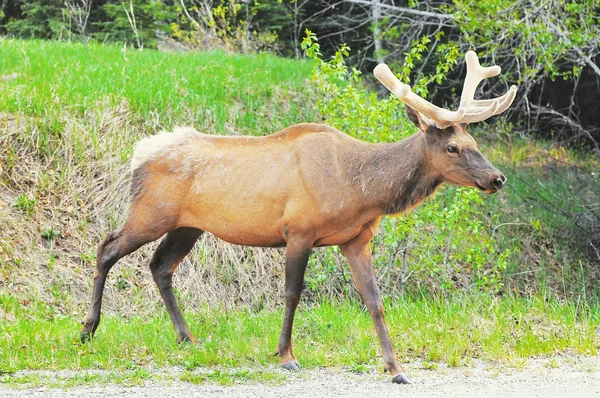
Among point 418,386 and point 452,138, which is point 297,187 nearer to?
point 452,138

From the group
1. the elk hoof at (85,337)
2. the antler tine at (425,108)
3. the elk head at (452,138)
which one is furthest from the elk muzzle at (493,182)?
the elk hoof at (85,337)

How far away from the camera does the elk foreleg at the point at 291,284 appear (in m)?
7.19

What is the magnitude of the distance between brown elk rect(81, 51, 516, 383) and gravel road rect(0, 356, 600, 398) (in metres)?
0.26

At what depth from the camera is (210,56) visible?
1557 centimetres

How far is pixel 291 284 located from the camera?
23.8 feet

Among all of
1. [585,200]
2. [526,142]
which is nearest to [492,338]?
[585,200]

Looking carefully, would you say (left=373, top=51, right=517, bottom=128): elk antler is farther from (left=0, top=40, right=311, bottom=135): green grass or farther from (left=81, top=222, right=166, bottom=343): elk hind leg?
(left=0, top=40, right=311, bottom=135): green grass

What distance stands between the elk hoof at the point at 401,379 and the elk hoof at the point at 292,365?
31.8 inches

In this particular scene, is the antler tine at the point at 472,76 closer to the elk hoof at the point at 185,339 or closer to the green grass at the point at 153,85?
the elk hoof at the point at 185,339

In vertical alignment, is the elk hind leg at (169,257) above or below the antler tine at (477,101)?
below

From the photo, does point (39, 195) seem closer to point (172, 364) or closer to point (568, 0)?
point (172, 364)

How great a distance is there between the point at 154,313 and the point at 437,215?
3391mm

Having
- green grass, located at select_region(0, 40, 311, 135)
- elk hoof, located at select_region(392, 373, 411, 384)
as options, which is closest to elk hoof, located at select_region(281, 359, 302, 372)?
elk hoof, located at select_region(392, 373, 411, 384)

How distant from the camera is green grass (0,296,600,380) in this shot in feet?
23.6
